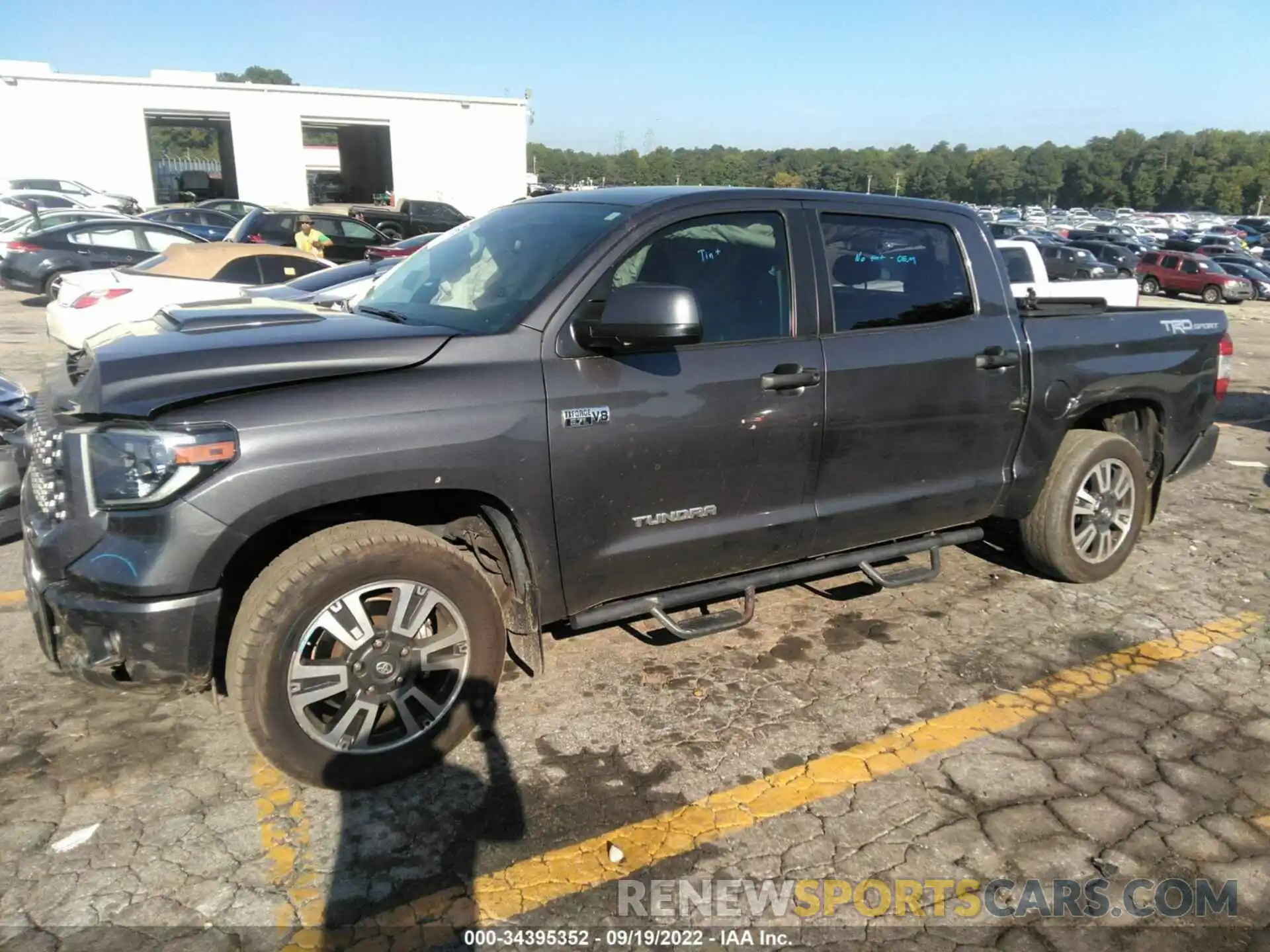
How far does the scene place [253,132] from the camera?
37.9m

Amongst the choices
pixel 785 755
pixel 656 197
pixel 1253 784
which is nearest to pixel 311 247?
pixel 656 197

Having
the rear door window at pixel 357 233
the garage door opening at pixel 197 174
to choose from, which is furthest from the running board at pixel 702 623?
the garage door opening at pixel 197 174

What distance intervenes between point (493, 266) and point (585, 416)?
2.89ft

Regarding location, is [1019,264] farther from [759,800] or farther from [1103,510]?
[759,800]

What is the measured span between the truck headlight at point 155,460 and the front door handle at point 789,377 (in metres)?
1.87

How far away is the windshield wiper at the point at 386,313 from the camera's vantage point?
3454 mm

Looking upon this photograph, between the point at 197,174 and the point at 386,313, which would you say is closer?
the point at 386,313

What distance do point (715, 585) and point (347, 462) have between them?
1533 mm

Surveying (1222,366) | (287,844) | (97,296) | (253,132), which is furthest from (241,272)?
(253,132)

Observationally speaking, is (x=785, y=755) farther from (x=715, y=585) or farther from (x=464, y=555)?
(x=464, y=555)

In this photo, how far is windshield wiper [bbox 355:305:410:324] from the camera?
11.3 ft

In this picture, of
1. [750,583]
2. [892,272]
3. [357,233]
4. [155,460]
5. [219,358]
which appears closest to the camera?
[155,460]

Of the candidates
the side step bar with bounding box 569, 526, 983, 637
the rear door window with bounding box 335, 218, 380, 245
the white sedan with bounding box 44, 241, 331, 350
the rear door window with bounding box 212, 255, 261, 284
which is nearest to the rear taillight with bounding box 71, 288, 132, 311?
the white sedan with bounding box 44, 241, 331, 350

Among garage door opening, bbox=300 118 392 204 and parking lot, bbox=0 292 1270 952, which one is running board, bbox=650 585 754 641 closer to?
parking lot, bbox=0 292 1270 952
